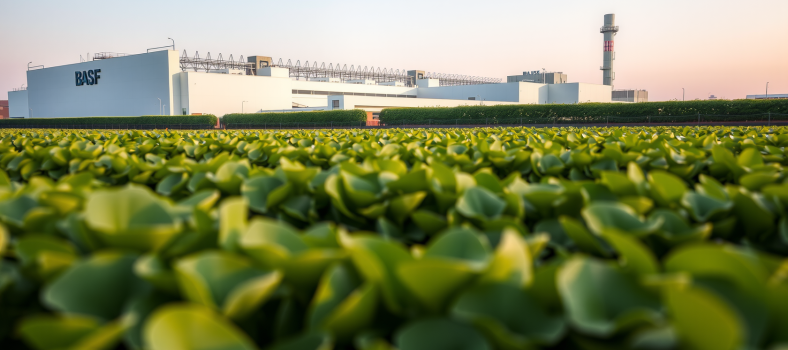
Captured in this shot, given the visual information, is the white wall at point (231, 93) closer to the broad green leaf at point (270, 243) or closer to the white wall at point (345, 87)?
the white wall at point (345, 87)

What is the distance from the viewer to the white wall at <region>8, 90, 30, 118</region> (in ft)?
234

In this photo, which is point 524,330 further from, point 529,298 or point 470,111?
point 470,111

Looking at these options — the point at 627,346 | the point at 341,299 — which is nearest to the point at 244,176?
the point at 341,299

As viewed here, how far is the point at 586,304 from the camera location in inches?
32.7

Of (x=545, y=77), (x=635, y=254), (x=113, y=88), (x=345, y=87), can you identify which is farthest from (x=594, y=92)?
(x=635, y=254)

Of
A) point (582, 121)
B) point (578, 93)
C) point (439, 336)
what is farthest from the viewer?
point (578, 93)

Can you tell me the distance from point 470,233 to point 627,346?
1.12 ft

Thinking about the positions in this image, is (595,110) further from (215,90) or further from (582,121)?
(215,90)

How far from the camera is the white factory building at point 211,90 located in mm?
50750

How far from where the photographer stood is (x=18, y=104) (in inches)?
2876

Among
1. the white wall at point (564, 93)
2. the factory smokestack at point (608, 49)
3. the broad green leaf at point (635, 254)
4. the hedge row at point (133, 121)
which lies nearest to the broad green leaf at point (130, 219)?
the broad green leaf at point (635, 254)

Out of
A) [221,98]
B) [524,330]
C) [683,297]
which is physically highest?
[221,98]

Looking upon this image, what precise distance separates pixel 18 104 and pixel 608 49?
3441 inches

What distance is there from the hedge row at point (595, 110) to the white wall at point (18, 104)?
197ft
